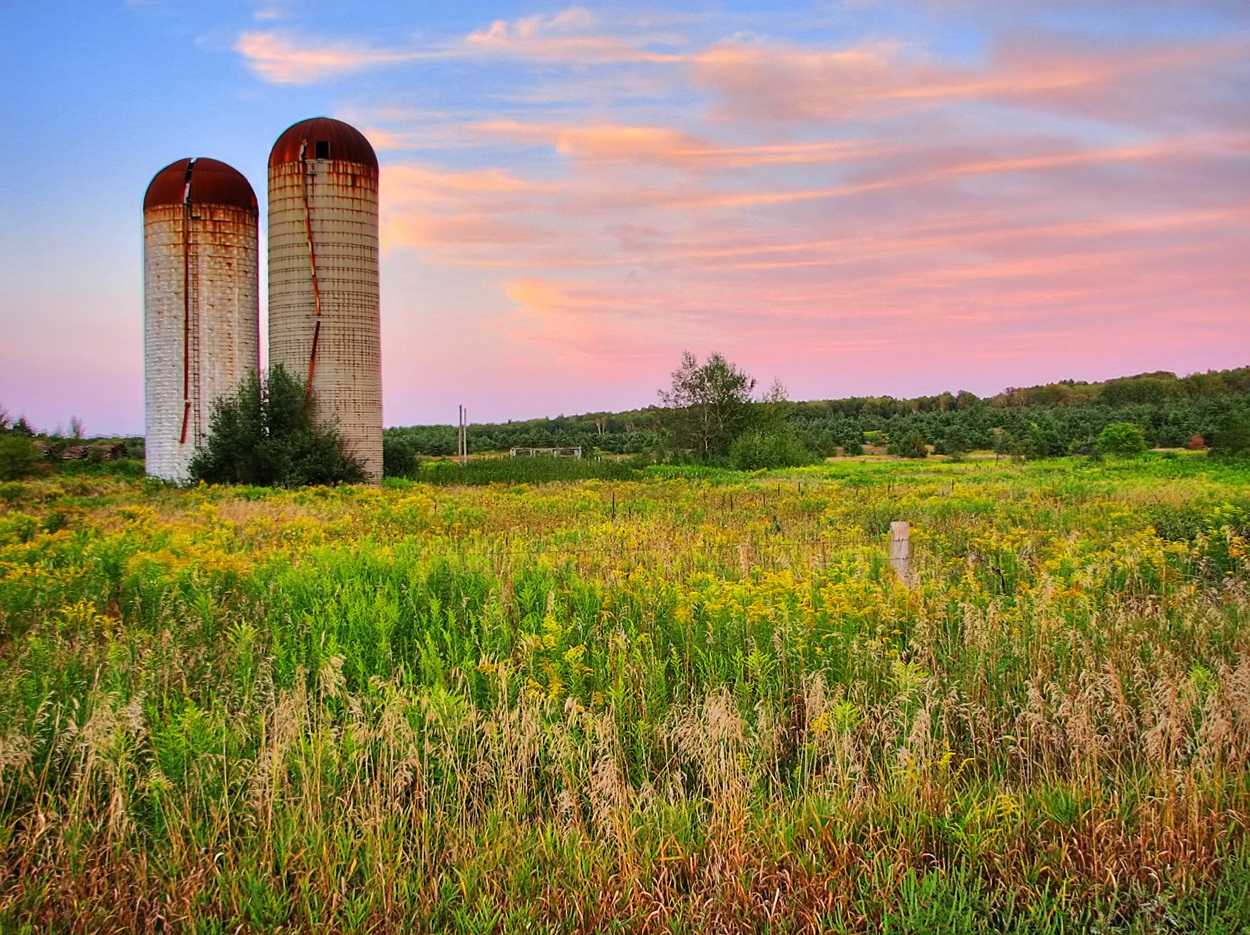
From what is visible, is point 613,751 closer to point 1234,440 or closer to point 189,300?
point 189,300

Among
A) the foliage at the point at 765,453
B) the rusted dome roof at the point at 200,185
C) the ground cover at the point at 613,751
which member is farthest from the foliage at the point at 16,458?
the foliage at the point at 765,453

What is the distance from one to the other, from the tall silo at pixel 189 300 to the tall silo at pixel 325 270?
1598 millimetres

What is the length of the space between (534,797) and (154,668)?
9.95 feet

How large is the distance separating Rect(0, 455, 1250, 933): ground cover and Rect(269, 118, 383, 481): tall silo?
742 inches

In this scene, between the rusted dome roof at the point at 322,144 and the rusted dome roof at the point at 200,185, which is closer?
the rusted dome roof at the point at 322,144

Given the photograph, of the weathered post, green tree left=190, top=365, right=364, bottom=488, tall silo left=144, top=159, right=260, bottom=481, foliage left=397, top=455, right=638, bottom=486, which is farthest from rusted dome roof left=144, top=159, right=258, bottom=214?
the weathered post

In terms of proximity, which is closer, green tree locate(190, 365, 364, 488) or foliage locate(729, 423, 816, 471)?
green tree locate(190, 365, 364, 488)

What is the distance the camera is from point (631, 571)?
30.5 feet

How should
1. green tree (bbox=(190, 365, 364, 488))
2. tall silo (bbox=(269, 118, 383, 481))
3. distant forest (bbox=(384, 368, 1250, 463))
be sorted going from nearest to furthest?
green tree (bbox=(190, 365, 364, 488)), tall silo (bbox=(269, 118, 383, 481)), distant forest (bbox=(384, 368, 1250, 463))

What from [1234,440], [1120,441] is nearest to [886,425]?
[1120,441]

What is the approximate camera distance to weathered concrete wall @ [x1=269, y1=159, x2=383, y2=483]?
27125 mm

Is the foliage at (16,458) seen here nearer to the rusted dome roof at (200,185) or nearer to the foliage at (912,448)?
the rusted dome roof at (200,185)

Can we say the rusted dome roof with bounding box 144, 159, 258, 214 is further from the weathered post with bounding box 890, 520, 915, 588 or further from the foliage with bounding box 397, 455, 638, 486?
the weathered post with bounding box 890, 520, 915, 588

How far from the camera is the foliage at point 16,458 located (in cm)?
2600
